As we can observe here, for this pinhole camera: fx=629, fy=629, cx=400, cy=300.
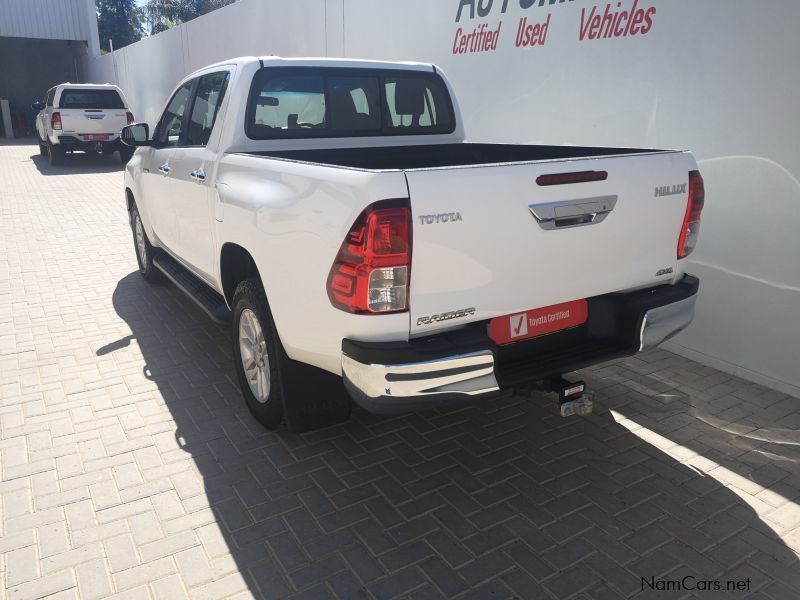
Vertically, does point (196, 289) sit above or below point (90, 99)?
below

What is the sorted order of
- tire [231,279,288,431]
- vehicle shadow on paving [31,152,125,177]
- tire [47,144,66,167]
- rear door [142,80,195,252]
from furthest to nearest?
1. tire [47,144,66,167]
2. vehicle shadow on paving [31,152,125,177]
3. rear door [142,80,195,252]
4. tire [231,279,288,431]

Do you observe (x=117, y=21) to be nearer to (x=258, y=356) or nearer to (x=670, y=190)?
(x=258, y=356)

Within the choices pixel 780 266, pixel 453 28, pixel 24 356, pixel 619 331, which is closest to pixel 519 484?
pixel 619 331

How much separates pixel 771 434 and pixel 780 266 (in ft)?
3.79

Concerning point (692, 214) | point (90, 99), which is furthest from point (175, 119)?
point (90, 99)

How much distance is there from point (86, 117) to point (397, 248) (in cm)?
1597

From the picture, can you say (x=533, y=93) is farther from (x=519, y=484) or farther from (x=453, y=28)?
(x=519, y=484)

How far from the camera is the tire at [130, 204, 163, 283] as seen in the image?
628 cm

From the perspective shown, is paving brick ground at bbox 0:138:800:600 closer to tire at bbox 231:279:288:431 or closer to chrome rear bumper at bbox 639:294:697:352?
tire at bbox 231:279:288:431

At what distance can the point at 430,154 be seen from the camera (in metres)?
4.53

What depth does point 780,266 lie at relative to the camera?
4.18 metres

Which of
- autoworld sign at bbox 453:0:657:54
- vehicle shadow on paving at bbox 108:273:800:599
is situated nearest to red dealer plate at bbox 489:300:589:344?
vehicle shadow on paving at bbox 108:273:800:599

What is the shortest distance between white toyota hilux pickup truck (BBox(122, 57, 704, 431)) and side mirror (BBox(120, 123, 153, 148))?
37.3 inches

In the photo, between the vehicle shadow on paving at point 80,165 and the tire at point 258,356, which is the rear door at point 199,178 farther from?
the vehicle shadow on paving at point 80,165
